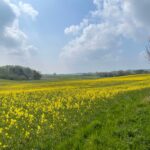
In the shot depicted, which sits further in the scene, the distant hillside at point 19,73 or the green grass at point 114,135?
the distant hillside at point 19,73

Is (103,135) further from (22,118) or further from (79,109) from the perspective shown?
(79,109)

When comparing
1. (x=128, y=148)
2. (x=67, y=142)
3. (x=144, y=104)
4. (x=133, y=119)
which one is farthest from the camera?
(x=144, y=104)

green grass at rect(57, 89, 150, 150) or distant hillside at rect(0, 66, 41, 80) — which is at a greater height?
distant hillside at rect(0, 66, 41, 80)

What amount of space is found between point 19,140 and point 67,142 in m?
1.64

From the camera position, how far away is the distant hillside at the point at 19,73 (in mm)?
149200

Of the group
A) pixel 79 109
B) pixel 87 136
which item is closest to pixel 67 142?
pixel 87 136

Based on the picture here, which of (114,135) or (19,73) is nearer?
(114,135)

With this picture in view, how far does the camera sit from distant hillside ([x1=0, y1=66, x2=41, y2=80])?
14920 cm

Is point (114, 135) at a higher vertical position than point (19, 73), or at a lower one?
lower

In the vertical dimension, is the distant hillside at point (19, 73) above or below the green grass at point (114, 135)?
above

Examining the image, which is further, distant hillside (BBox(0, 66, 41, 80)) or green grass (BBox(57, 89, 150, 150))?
distant hillside (BBox(0, 66, 41, 80))

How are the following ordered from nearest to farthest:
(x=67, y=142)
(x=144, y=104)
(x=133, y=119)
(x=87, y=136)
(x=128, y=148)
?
1. (x=128, y=148)
2. (x=67, y=142)
3. (x=87, y=136)
4. (x=133, y=119)
5. (x=144, y=104)

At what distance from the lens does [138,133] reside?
12.5 m

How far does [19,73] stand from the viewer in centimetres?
15800
